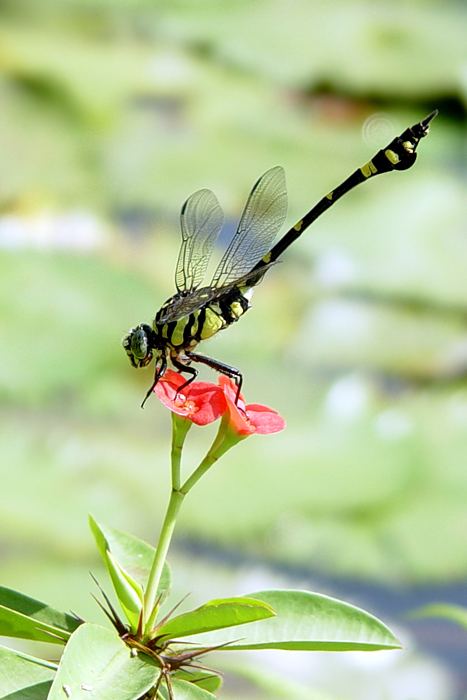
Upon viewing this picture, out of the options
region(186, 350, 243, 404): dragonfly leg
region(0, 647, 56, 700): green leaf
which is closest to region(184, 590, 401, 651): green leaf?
region(0, 647, 56, 700): green leaf

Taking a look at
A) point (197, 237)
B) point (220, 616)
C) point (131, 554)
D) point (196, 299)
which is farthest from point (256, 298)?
point (220, 616)

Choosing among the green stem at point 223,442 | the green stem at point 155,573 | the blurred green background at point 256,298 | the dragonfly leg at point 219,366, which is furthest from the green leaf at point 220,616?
the blurred green background at point 256,298

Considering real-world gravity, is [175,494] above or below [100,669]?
above

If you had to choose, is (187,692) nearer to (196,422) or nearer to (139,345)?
(196,422)

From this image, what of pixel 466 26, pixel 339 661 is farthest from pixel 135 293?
pixel 466 26

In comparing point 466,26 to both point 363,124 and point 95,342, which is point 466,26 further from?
point 95,342

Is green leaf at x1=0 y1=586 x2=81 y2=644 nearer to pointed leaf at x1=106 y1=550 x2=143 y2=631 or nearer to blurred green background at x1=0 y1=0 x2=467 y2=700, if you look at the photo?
pointed leaf at x1=106 y1=550 x2=143 y2=631
